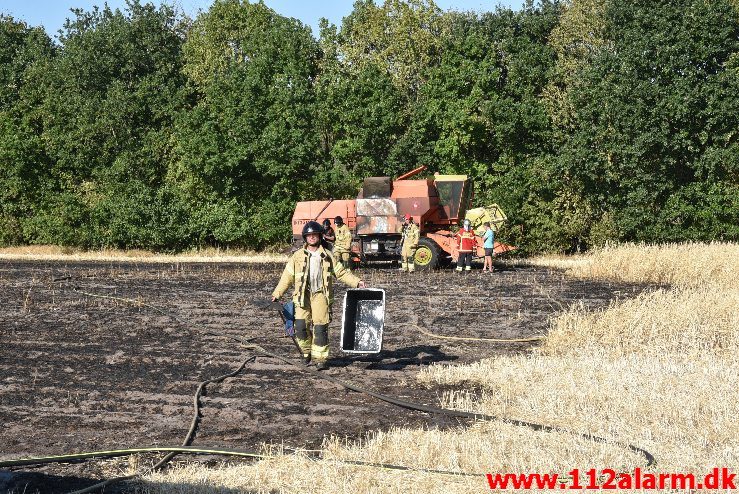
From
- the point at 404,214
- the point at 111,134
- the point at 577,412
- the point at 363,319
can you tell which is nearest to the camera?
the point at 577,412

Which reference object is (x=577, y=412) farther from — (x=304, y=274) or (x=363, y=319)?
(x=363, y=319)

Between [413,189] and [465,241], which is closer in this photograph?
[465,241]

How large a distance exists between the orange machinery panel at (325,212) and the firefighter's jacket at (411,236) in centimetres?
218

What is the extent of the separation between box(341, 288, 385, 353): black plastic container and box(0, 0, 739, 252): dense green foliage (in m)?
22.4

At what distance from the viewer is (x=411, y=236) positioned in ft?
81.5

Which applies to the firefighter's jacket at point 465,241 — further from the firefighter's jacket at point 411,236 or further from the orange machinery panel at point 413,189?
the orange machinery panel at point 413,189

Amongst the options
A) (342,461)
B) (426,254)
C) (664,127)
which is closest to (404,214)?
(426,254)

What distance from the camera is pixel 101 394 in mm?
9438

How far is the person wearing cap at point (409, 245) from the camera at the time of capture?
24812 mm

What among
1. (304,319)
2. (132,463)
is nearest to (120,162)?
(304,319)

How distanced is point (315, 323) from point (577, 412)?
358cm

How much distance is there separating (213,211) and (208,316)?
851 inches

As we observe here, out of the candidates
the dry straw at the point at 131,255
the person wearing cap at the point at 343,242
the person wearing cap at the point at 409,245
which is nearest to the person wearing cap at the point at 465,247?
the person wearing cap at the point at 409,245

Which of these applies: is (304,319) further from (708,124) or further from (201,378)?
(708,124)
